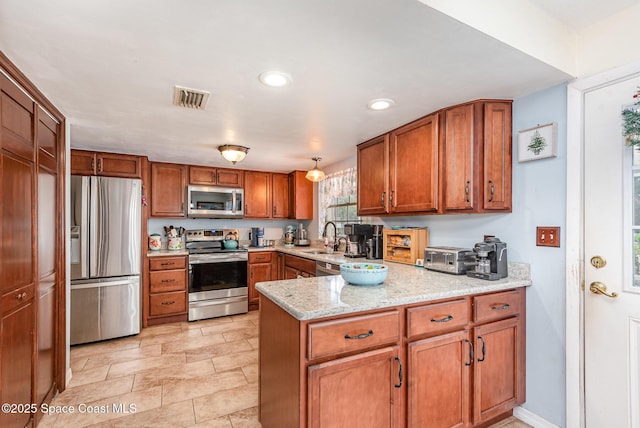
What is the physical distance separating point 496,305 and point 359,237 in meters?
1.59

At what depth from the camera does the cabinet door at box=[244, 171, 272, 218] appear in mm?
4719

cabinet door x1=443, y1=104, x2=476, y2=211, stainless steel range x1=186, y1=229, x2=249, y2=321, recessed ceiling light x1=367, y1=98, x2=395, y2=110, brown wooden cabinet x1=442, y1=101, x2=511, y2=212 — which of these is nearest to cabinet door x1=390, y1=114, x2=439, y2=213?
cabinet door x1=443, y1=104, x2=476, y2=211

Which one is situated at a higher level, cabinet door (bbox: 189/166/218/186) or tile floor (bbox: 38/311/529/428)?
cabinet door (bbox: 189/166/218/186)

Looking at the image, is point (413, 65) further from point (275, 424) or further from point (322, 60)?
point (275, 424)

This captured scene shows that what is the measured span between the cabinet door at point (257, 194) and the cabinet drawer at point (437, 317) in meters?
3.56

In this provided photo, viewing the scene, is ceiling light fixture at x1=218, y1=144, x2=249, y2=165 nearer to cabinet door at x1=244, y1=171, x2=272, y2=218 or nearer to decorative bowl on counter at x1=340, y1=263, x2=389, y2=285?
cabinet door at x1=244, y1=171, x2=272, y2=218

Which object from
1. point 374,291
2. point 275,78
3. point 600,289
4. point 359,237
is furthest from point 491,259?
point 275,78

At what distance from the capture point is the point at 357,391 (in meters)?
1.40

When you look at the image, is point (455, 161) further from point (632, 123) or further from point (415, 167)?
point (632, 123)

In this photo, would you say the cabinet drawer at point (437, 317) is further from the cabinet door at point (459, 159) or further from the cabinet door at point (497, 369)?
the cabinet door at point (459, 159)

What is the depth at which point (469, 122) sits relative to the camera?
6.79 feet

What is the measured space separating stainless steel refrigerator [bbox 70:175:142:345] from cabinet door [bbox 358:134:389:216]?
8.35 ft

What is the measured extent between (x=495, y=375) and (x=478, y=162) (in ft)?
4.43

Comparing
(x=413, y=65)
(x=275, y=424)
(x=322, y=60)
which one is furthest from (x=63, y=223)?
(x=413, y=65)
